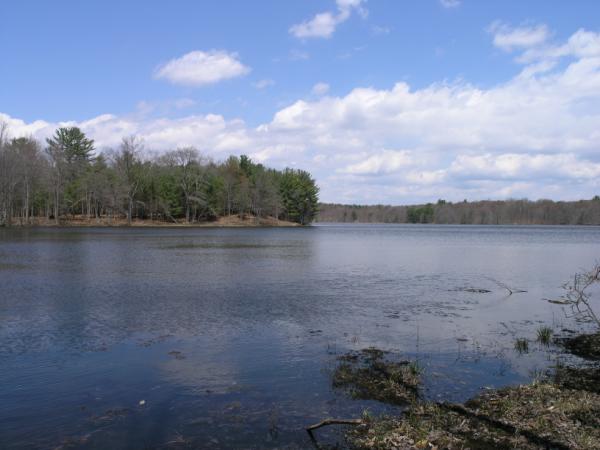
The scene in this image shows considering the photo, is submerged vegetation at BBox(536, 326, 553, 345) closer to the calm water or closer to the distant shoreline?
the calm water

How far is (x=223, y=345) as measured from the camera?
A: 13.1m

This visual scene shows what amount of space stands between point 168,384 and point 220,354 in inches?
91.7

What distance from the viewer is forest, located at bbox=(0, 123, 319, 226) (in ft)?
296

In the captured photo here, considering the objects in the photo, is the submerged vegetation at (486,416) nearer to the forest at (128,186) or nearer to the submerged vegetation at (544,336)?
the submerged vegetation at (544,336)

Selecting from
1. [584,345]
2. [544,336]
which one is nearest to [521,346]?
[544,336]

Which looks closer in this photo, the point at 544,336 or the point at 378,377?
the point at 378,377

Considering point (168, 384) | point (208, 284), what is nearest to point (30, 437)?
point (168, 384)

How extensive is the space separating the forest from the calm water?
7361 cm

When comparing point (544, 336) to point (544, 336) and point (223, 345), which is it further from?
point (223, 345)

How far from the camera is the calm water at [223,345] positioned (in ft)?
27.1

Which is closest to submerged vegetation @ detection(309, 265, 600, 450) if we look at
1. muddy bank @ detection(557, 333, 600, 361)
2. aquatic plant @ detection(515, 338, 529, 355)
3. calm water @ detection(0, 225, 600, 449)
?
calm water @ detection(0, 225, 600, 449)

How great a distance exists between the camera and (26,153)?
8919 cm

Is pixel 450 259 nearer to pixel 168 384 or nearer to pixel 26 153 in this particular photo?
pixel 168 384

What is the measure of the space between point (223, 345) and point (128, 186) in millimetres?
94142
